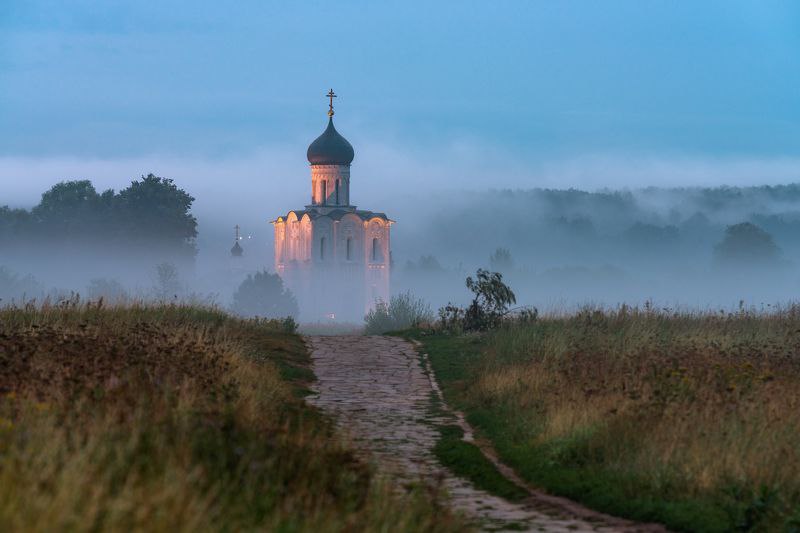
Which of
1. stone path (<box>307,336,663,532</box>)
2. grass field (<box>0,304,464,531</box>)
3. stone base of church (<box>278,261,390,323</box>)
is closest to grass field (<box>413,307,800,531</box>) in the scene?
stone path (<box>307,336,663,532</box>)

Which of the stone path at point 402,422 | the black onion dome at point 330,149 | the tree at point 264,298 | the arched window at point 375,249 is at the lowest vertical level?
the stone path at point 402,422

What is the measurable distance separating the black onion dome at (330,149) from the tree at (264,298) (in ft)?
35.2

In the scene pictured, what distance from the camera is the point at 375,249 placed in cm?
10131

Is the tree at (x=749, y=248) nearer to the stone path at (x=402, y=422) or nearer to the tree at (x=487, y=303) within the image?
the tree at (x=487, y=303)

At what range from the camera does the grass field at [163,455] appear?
6.96m

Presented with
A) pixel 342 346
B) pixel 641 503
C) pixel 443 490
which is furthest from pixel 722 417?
pixel 342 346

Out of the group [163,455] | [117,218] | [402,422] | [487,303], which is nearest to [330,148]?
[117,218]

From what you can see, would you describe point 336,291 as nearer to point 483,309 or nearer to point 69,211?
point 69,211

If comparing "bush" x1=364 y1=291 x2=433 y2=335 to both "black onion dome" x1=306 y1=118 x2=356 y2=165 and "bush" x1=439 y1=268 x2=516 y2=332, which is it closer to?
"bush" x1=439 y1=268 x2=516 y2=332

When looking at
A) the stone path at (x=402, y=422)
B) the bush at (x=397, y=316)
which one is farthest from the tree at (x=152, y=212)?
the stone path at (x=402, y=422)

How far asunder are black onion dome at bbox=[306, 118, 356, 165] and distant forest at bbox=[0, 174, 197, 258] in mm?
10610

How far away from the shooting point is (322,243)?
325 feet

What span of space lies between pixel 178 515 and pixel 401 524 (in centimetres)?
161

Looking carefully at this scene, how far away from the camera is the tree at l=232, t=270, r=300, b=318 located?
95562mm
